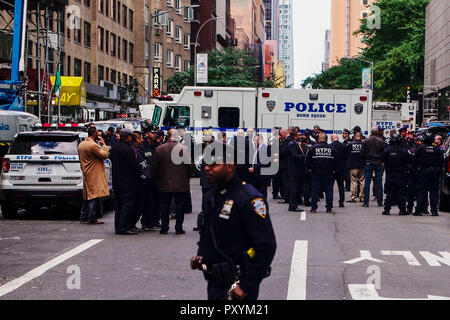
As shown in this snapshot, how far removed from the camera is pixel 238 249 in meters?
5.40

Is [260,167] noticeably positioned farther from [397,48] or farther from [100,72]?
[397,48]

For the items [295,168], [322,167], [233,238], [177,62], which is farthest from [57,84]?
[177,62]

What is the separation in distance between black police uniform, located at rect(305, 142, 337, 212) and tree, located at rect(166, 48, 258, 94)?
140ft

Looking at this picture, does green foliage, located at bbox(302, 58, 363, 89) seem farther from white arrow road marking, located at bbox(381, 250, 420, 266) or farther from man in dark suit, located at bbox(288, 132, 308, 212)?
white arrow road marking, located at bbox(381, 250, 420, 266)

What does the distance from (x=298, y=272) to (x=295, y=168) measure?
8350mm

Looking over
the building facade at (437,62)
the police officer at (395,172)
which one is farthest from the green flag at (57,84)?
the building facade at (437,62)

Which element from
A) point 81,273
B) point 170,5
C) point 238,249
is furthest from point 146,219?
point 170,5

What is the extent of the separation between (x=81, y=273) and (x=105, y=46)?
5073cm

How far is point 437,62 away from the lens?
69125 millimetres

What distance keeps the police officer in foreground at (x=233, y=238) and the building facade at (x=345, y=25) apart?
167 m

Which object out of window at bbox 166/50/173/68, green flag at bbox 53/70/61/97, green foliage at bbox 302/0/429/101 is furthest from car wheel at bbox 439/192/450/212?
window at bbox 166/50/173/68

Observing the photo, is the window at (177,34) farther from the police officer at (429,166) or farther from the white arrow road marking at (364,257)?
the white arrow road marking at (364,257)

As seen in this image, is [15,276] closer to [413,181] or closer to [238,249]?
[238,249]

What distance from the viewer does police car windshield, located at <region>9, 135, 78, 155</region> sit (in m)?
15.6
